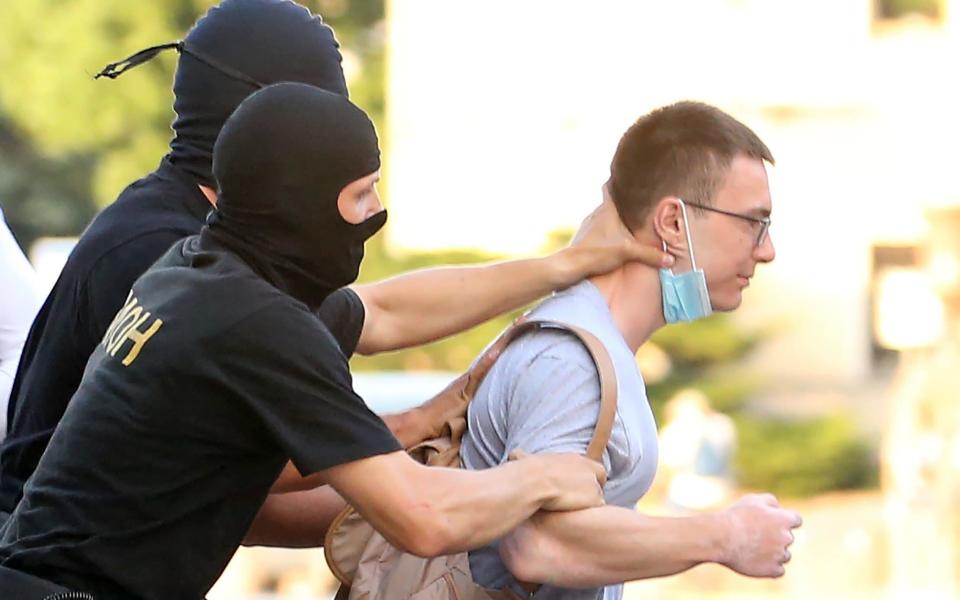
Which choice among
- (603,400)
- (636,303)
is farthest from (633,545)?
(636,303)

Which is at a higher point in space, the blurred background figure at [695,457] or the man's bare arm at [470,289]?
the man's bare arm at [470,289]

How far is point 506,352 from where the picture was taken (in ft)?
13.1

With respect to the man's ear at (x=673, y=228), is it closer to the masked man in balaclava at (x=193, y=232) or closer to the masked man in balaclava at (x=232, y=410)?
the masked man in balaclava at (x=193, y=232)

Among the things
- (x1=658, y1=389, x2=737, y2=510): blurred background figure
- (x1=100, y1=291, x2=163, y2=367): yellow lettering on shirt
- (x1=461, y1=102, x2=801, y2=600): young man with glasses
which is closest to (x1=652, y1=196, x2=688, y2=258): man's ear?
(x1=461, y1=102, x2=801, y2=600): young man with glasses

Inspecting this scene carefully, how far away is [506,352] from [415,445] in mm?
269

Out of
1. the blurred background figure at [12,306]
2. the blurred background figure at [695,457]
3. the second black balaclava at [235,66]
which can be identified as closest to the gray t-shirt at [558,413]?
the second black balaclava at [235,66]

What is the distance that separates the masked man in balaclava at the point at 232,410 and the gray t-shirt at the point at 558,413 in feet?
1.08

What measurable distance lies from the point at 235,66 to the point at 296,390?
3.01 feet

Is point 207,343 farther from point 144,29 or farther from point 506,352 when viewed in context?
point 144,29

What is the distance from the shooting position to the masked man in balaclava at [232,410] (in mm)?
3301

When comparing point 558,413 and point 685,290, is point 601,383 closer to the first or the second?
point 558,413

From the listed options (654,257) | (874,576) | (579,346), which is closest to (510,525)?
(579,346)

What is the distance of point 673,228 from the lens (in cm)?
415

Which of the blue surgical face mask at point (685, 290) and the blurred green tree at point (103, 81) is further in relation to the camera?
the blurred green tree at point (103, 81)
